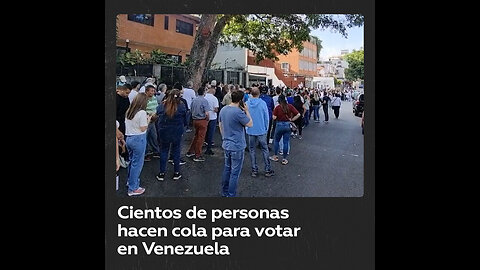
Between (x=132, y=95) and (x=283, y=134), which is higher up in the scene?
(x=132, y=95)

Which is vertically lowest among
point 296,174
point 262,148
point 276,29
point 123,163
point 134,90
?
point 296,174

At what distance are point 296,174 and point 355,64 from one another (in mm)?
1168

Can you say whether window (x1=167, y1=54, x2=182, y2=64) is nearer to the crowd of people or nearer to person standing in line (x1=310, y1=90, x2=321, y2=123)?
the crowd of people

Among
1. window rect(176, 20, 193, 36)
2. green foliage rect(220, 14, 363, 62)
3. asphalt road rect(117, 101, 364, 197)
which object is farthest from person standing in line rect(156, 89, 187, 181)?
green foliage rect(220, 14, 363, 62)

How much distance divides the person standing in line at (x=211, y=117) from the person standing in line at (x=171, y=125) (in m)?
0.31

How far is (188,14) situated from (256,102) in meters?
1.25

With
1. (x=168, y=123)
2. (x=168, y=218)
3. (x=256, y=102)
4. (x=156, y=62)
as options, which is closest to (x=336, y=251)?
(x=168, y=218)

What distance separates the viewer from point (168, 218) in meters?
2.89

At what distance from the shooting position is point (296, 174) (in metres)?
3.28

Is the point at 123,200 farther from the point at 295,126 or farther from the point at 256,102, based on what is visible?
the point at 295,126

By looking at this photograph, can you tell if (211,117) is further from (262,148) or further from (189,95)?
(262,148)

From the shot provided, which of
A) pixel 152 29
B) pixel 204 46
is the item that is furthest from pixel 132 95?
pixel 204 46

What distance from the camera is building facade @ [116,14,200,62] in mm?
2896

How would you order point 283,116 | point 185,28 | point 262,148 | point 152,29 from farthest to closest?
1. point 283,116
2. point 262,148
3. point 185,28
4. point 152,29
